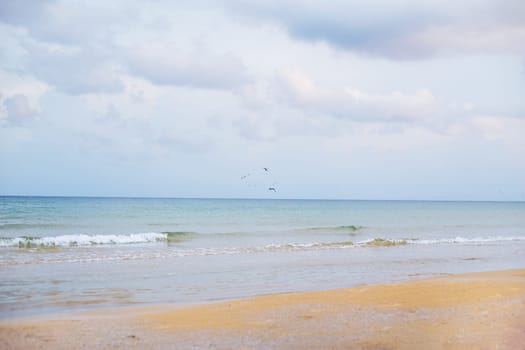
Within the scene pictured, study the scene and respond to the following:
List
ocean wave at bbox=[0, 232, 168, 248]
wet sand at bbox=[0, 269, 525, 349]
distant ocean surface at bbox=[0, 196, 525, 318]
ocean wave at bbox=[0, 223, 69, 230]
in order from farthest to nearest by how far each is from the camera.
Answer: ocean wave at bbox=[0, 223, 69, 230] < ocean wave at bbox=[0, 232, 168, 248] < distant ocean surface at bbox=[0, 196, 525, 318] < wet sand at bbox=[0, 269, 525, 349]

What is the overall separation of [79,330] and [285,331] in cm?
348

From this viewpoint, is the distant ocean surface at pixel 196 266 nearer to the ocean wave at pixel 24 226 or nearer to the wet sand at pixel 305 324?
the wet sand at pixel 305 324

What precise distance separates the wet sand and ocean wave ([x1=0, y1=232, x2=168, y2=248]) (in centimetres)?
1733

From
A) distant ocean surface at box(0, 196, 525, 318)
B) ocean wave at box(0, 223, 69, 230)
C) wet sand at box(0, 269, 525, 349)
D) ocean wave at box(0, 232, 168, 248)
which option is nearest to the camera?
wet sand at box(0, 269, 525, 349)

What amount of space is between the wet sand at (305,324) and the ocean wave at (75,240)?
Answer: 17331 mm

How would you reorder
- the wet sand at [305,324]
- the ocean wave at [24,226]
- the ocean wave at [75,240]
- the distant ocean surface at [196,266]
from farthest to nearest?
1. the ocean wave at [24,226]
2. the ocean wave at [75,240]
3. the distant ocean surface at [196,266]
4. the wet sand at [305,324]

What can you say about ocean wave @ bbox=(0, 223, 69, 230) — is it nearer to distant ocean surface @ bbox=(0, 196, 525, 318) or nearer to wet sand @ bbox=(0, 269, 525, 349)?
distant ocean surface @ bbox=(0, 196, 525, 318)

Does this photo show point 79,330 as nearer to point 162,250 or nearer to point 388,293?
point 388,293

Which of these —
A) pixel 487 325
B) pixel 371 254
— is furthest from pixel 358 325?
pixel 371 254

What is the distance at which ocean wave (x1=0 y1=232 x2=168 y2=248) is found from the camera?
26312 millimetres

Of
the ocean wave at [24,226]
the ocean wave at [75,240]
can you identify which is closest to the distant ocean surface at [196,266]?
the ocean wave at [75,240]

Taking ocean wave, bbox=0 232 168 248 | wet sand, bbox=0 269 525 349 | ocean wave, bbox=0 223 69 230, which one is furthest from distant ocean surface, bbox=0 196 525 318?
ocean wave, bbox=0 223 69 230

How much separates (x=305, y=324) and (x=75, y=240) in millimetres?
22085

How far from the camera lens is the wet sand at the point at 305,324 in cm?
818
